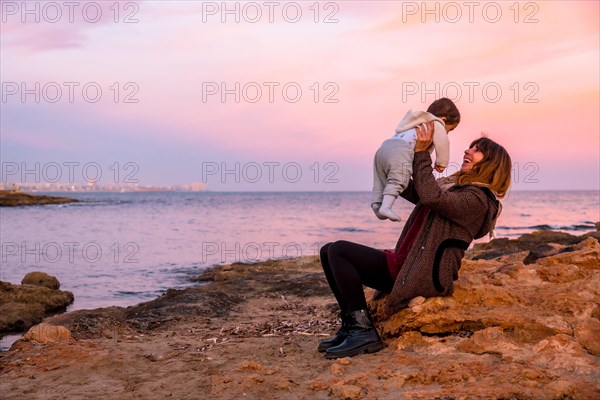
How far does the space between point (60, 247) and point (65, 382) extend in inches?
813

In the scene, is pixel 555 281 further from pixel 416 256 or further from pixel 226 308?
pixel 226 308

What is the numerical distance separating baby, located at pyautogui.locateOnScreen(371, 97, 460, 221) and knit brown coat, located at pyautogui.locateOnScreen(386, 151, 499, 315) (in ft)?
0.39

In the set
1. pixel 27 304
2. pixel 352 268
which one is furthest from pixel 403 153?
pixel 27 304

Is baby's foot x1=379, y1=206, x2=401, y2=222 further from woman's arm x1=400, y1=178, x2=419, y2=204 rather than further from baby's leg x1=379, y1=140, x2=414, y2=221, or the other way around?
woman's arm x1=400, y1=178, x2=419, y2=204

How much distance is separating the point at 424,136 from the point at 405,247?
89 centimetres

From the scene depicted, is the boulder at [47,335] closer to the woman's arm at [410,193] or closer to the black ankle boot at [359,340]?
the black ankle boot at [359,340]

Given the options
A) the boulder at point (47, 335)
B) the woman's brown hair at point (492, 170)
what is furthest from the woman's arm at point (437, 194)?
the boulder at point (47, 335)

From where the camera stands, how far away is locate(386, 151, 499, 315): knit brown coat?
4355mm

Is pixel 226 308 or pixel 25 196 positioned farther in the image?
pixel 25 196

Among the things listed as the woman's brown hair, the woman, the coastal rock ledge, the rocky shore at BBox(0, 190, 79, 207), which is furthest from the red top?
the rocky shore at BBox(0, 190, 79, 207)

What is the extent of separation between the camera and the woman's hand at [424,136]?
14.6 ft

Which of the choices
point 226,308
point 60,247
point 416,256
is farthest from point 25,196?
point 416,256

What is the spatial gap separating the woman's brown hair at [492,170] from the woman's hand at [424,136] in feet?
1.34

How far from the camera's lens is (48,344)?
211 inches
